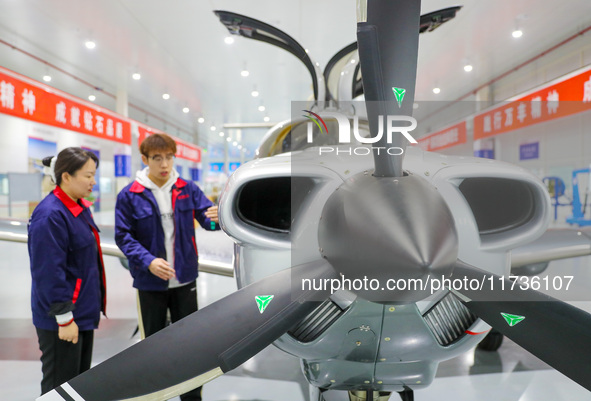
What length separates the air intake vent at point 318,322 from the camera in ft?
4.37

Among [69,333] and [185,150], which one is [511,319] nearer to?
[69,333]

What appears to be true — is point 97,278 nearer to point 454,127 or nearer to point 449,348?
point 449,348

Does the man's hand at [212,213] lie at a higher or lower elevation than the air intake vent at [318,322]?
higher

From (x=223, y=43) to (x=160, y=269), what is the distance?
645 centimetres

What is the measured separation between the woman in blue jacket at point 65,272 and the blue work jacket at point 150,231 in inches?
7.3

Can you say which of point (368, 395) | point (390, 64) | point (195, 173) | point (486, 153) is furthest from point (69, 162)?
point (195, 173)

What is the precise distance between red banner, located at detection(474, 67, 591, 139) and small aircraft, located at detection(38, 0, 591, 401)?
5.32 meters

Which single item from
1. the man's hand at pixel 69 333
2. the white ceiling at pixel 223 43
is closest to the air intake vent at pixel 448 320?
the man's hand at pixel 69 333

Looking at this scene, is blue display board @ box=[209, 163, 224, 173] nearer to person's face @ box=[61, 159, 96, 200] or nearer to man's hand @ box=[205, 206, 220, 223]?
man's hand @ box=[205, 206, 220, 223]

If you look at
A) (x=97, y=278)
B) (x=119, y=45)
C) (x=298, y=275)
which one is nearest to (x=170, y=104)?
(x=119, y=45)

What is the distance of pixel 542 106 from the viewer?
6.95 metres

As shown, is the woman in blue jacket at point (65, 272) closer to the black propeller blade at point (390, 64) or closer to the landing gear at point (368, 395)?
the landing gear at point (368, 395)

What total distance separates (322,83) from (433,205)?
2.31 m

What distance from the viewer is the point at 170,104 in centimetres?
1387
